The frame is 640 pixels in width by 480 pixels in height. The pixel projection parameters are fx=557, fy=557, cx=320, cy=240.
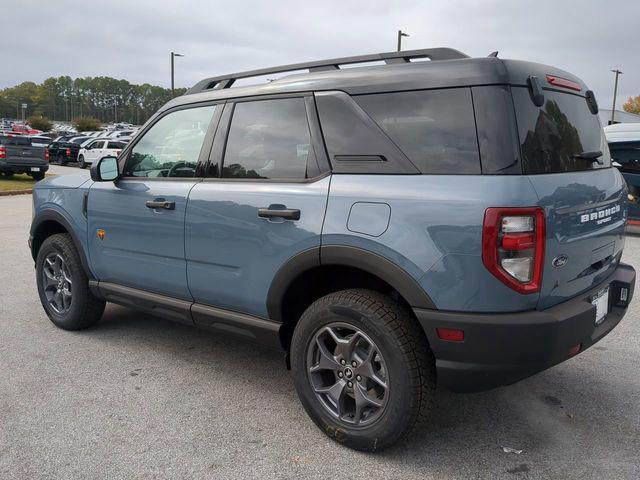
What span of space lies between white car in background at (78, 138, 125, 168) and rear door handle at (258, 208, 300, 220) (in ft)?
85.7

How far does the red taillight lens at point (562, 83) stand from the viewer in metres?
2.79

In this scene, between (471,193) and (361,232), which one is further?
(361,232)

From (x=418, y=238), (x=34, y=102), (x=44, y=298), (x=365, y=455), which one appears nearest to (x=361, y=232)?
(x=418, y=238)

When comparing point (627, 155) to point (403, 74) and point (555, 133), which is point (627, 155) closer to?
point (555, 133)

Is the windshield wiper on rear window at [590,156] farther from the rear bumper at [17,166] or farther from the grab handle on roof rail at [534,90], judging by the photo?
the rear bumper at [17,166]

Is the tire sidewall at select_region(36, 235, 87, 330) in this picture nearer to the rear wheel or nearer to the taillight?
the rear wheel

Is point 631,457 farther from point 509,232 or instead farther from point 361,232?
point 361,232

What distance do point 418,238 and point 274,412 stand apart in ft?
4.78

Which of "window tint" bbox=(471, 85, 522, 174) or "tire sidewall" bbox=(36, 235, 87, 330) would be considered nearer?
"window tint" bbox=(471, 85, 522, 174)

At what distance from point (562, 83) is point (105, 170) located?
2969mm

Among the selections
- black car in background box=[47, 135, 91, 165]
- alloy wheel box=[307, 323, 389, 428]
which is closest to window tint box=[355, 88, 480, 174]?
alloy wheel box=[307, 323, 389, 428]

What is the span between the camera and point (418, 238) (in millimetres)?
2482

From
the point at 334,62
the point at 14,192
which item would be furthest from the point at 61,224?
the point at 14,192

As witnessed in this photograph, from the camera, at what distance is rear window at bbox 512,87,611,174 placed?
2475mm
